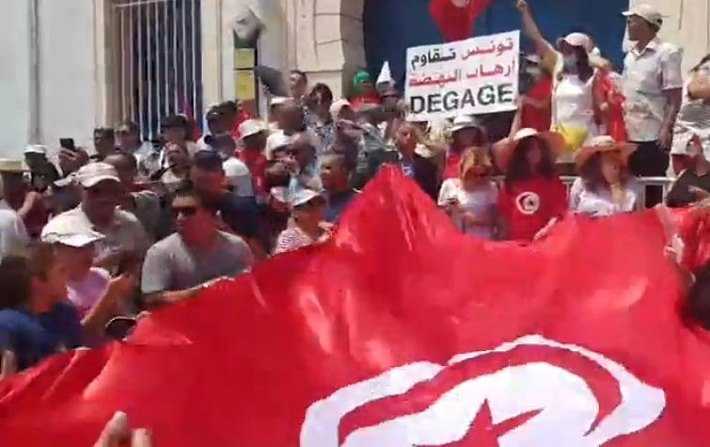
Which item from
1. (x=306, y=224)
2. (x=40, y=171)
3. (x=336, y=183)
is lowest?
(x=40, y=171)

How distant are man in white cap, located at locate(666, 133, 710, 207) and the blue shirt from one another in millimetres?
2627

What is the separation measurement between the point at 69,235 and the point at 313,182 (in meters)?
2.50

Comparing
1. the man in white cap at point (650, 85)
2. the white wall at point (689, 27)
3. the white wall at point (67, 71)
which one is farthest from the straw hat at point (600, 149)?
the white wall at point (67, 71)

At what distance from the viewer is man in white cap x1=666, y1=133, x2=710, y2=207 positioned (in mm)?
6375

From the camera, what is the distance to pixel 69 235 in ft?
18.3

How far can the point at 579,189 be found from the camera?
7.19m

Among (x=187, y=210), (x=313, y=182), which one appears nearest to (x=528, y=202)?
(x=313, y=182)

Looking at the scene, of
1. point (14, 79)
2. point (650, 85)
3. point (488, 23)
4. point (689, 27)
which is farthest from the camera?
point (14, 79)

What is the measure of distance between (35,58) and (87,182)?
9.77 metres

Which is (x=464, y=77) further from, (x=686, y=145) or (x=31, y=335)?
(x=31, y=335)

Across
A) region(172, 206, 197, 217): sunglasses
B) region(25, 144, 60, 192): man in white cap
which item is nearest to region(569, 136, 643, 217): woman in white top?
region(172, 206, 197, 217): sunglasses

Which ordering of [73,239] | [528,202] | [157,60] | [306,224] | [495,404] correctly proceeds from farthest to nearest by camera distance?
[157,60], [528,202], [306,224], [73,239], [495,404]

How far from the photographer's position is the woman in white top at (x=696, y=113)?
24.0ft

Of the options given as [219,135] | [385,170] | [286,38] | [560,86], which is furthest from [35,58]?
[385,170]
